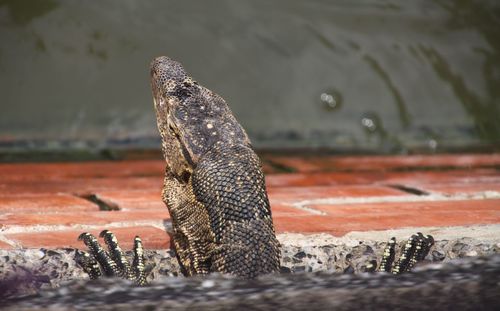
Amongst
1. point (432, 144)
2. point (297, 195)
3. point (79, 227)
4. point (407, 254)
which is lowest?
point (407, 254)

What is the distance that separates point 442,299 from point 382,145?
315 cm

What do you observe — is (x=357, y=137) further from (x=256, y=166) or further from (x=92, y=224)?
(x=256, y=166)

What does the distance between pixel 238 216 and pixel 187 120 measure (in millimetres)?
334

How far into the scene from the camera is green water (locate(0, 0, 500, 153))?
520 cm

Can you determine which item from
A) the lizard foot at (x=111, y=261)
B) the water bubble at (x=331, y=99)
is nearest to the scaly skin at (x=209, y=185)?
the lizard foot at (x=111, y=261)

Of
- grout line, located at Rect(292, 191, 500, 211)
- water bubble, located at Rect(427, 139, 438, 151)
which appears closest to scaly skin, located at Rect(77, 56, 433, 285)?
grout line, located at Rect(292, 191, 500, 211)

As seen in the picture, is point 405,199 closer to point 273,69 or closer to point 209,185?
point 209,185

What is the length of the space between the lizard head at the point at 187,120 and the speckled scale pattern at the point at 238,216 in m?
0.10

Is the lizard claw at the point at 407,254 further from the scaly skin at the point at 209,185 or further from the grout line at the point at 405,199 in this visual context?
the grout line at the point at 405,199

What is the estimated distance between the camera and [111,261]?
251 centimetres

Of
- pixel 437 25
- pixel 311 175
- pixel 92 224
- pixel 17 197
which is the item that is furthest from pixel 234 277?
pixel 437 25

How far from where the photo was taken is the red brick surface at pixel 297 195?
2.92 m

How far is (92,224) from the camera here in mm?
2949

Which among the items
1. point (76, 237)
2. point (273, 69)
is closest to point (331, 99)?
point (273, 69)
